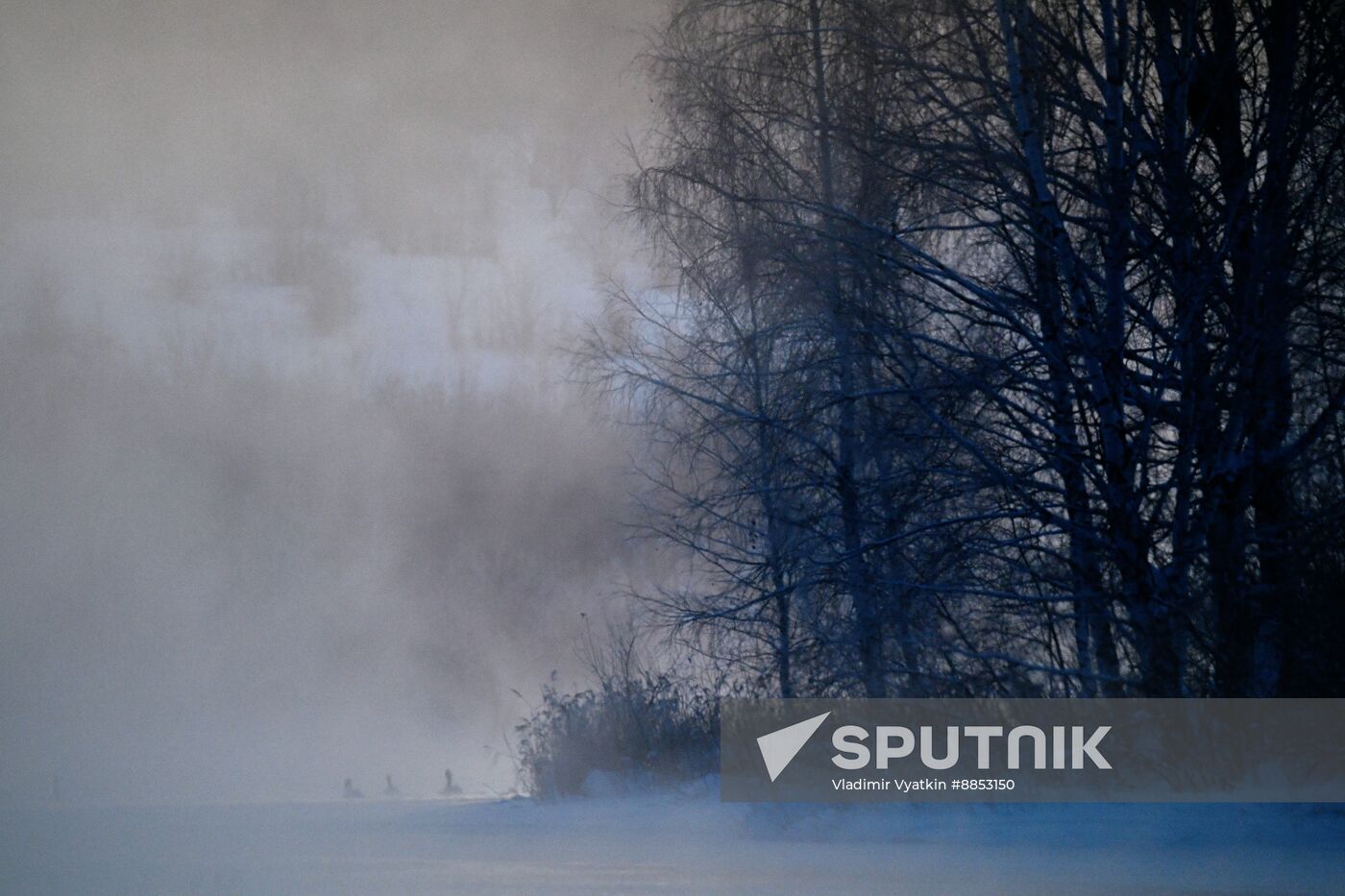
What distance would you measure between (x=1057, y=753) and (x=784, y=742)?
984 millimetres

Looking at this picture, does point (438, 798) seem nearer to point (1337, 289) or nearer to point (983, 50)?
point (983, 50)

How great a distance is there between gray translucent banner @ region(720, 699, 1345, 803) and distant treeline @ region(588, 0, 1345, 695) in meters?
0.09

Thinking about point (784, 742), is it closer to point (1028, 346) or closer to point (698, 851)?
point (698, 851)

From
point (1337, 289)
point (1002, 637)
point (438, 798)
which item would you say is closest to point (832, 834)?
point (1002, 637)

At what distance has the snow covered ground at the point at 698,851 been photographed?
2455 millimetres

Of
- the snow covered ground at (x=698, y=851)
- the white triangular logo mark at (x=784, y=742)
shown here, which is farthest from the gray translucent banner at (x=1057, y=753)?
the snow covered ground at (x=698, y=851)

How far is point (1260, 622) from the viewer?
3338mm

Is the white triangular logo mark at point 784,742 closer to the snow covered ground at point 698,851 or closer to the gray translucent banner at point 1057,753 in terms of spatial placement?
the gray translucent banner at point 1057,753

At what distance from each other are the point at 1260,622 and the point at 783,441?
172cm

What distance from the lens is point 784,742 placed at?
411 cm

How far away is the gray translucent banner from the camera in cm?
330

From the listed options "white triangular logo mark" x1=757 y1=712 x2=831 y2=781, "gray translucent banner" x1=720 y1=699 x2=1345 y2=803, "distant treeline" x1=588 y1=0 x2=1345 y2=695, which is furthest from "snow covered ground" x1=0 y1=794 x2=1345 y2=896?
"distant treeline" x1=588 y1=0 x2=1345 y2=695

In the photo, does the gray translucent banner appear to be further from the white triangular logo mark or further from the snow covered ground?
the snow covered ground

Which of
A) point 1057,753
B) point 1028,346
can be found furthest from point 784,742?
point 1028,346
